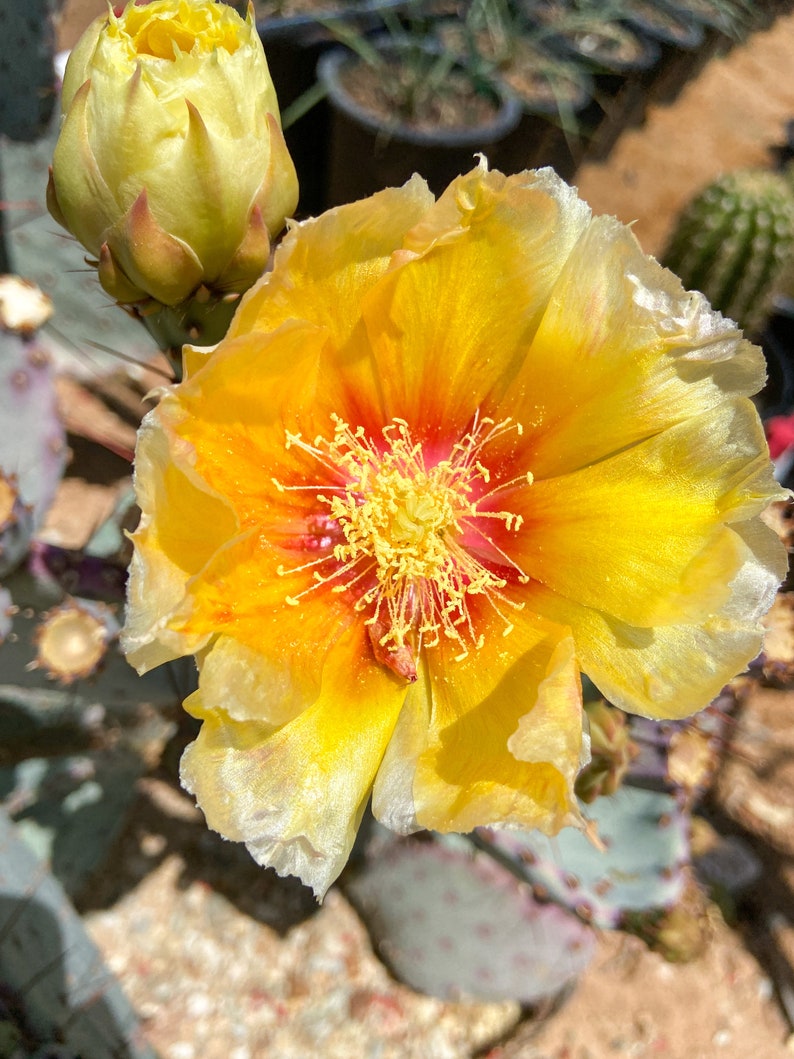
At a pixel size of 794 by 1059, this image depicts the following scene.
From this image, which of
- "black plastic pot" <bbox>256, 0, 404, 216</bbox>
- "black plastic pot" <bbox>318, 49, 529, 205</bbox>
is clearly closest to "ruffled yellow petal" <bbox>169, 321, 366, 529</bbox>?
"black plastic pot" <bbox>318, 49, 529, 205</bbox>

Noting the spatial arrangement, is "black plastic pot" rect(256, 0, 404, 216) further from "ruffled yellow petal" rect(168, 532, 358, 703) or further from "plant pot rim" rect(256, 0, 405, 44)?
"ruffled yellow petal" rect(168, 532, 358, 703)

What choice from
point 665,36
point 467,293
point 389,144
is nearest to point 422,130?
point 389,144

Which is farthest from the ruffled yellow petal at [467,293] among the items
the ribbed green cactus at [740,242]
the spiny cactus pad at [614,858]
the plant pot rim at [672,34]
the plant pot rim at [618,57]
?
the plant pot rim at [672,34]

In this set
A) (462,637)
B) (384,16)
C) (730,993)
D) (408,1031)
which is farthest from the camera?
(384,16)

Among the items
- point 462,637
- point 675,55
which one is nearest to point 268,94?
point 462,637

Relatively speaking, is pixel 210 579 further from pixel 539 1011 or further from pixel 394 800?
pixel 539 1011

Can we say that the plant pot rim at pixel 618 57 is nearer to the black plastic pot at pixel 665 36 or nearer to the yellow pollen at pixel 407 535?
the black plastic pot at pixel 665 36
